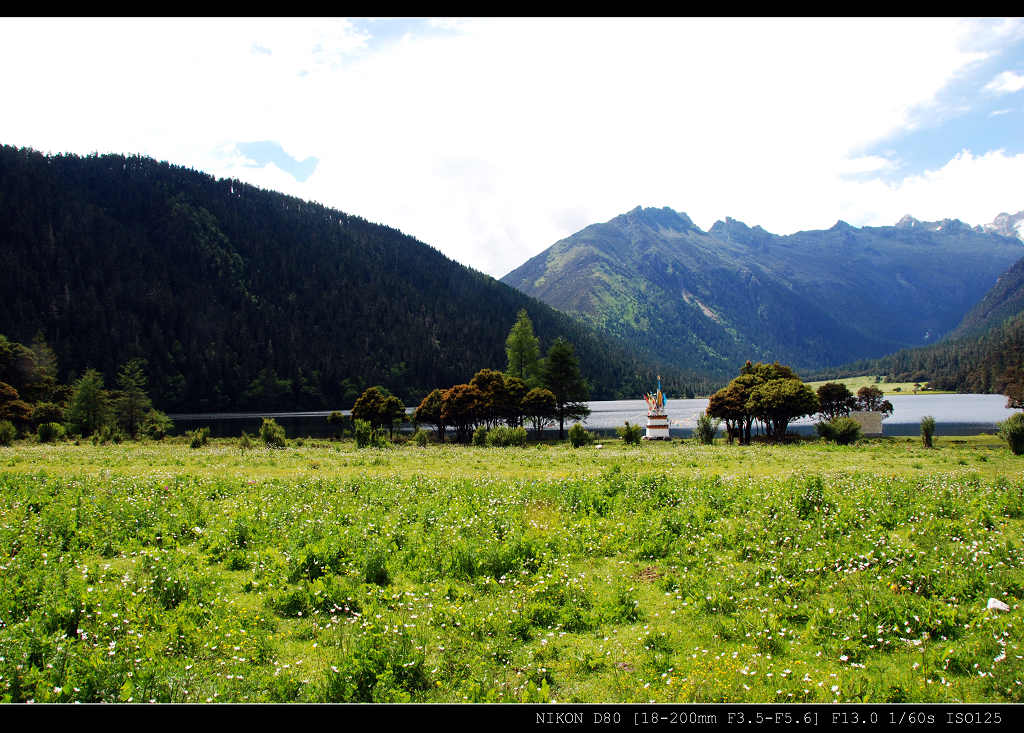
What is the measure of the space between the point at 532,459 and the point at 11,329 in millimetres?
242624

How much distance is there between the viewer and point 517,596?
8938 mm

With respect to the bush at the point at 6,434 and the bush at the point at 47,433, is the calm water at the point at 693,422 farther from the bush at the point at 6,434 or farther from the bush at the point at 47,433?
the bush at the point at 6,434

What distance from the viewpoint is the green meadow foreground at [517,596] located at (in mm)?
6211

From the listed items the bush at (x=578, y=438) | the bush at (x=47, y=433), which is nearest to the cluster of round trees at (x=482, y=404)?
the bush at (x=578, y=438)

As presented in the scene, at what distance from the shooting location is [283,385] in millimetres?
193125

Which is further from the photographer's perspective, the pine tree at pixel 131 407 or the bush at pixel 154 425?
the pine tree at pixel 131 407

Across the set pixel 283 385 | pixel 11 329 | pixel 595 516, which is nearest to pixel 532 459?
pixel 595 516

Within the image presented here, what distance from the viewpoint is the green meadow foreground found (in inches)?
245

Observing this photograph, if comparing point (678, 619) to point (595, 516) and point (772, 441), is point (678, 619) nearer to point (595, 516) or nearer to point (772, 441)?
point (595, 516)

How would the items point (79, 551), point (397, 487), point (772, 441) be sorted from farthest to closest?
point (772, 441) < point (397, 487) < point (79, 551)

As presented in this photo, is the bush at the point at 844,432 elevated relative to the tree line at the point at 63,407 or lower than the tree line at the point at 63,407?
lower

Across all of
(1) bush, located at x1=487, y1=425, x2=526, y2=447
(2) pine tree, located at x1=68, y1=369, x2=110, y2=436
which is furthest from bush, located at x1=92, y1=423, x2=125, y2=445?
(1) bush, located at x1=487, y1=425, x2=526, y2=447
